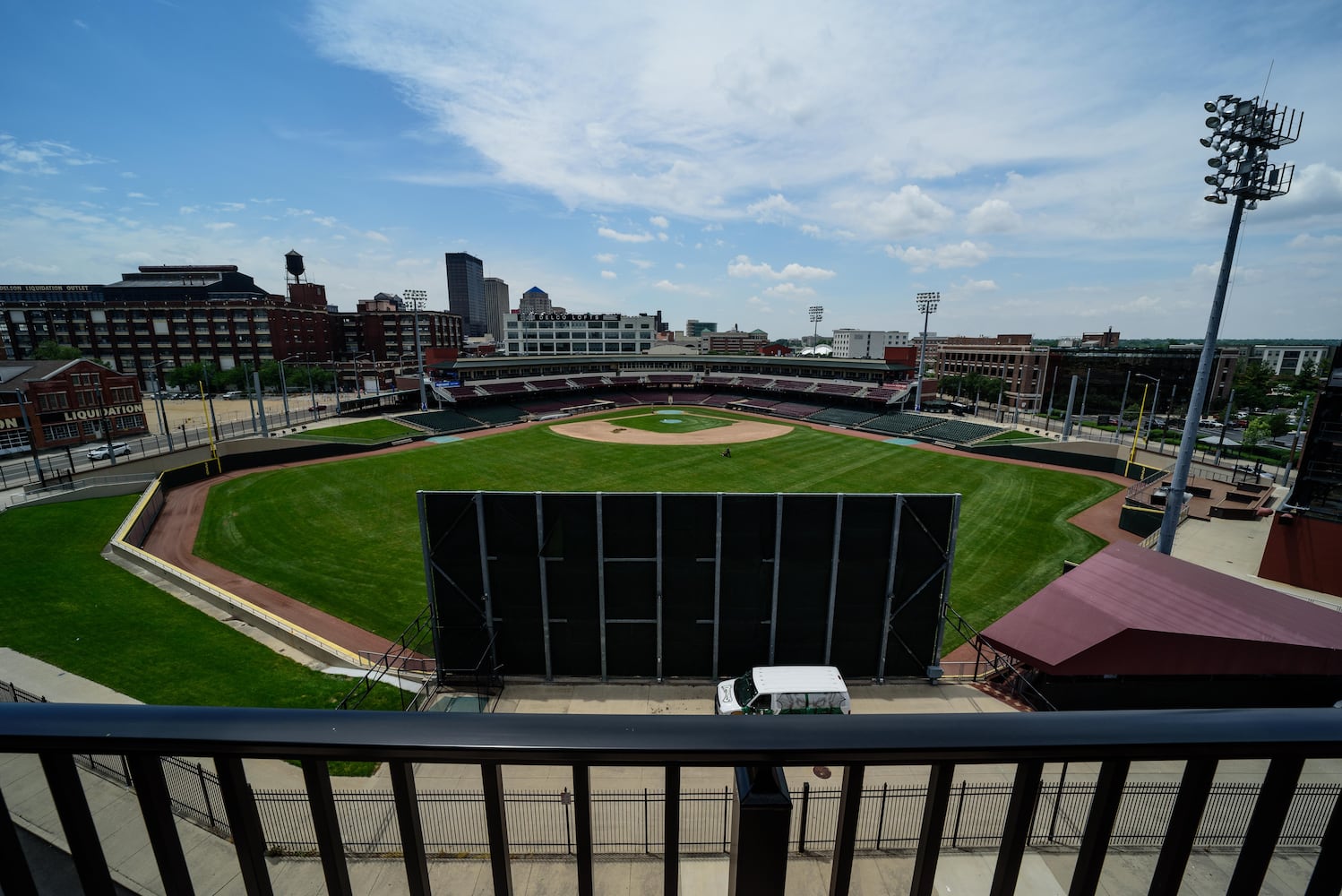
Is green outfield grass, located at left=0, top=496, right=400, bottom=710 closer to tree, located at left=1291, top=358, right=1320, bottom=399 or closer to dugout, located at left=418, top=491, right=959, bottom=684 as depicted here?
dugout, located at left=418, top=491, right=959, bottom=684

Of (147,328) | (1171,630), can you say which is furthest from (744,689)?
(147,328)

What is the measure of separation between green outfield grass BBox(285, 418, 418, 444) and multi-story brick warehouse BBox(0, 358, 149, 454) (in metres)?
14.7

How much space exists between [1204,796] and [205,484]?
45113 millimetres

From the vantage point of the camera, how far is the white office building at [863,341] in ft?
540

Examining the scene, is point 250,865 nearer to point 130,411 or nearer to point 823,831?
point 823,831

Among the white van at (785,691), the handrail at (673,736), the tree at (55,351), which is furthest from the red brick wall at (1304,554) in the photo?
the tree at (55,351)

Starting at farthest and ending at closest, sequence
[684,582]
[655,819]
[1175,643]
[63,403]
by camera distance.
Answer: [63,403], [684,582], [1175,643], [655,819]

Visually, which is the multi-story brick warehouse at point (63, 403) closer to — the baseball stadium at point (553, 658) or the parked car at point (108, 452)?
the parked car at point (108, 452)

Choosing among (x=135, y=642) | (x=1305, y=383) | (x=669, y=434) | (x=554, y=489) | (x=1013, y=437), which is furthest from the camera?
(x=1305, y=383)

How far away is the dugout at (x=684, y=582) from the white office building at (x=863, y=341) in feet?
501

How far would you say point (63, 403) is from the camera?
44156 millimetres

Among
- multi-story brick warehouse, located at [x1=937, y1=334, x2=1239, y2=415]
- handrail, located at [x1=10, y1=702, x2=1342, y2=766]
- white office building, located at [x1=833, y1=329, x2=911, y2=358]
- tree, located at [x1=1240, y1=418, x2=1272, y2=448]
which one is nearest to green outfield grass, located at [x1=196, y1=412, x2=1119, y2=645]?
handrail, located at [x1=10, y1=702, x2=1342, y2=766]

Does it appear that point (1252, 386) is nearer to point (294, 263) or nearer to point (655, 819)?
point (655, 819)

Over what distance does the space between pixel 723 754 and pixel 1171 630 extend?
1659 cm
